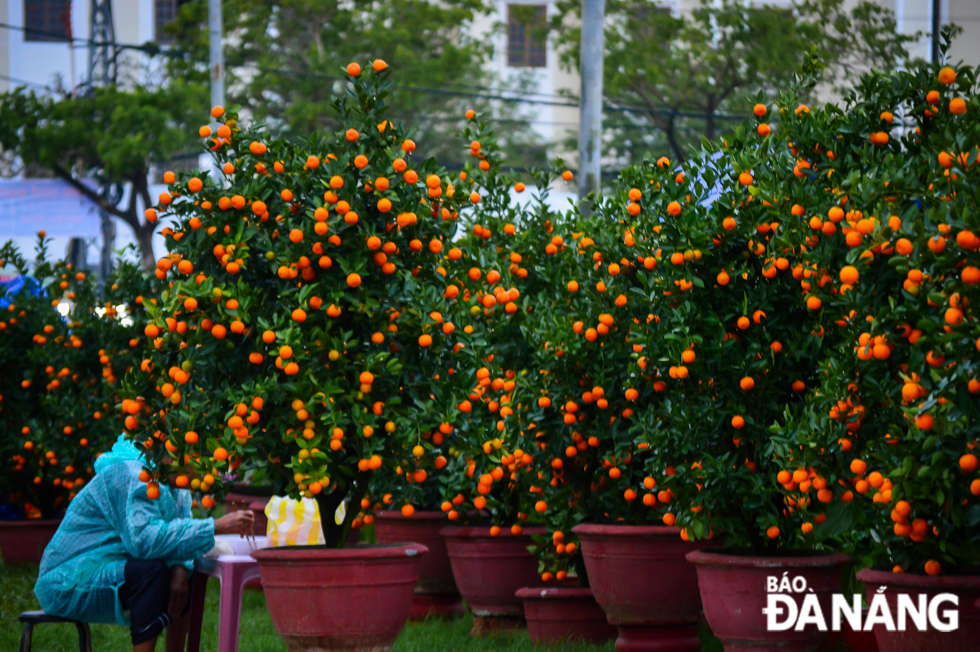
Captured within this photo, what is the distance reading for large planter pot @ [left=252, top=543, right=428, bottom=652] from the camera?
4066mm

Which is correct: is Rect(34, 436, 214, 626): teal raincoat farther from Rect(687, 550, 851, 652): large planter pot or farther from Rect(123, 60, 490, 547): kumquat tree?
Rect(687, 550, 851, 652): large planter pot

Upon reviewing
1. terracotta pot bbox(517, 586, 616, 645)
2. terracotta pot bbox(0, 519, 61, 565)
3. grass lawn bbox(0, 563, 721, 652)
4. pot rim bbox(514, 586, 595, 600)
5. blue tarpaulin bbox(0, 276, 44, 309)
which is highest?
Result: blue tarpaulin bbox(0, 276, 44, 309)

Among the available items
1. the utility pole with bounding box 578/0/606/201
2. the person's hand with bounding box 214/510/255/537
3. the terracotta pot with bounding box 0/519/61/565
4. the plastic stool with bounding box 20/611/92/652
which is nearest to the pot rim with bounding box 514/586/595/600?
the person's hand with bounding box 214/510/255/537

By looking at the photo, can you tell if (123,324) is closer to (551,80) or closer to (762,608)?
(762,608)

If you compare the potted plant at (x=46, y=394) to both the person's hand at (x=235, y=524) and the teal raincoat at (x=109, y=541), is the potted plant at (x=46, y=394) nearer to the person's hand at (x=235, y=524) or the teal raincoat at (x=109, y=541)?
the teal raincoat at (x=109, y=541)

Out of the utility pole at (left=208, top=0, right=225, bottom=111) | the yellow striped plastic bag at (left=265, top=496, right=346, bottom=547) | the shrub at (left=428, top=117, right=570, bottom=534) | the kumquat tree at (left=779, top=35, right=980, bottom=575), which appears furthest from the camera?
the utility pole at (left=208, top=0, right=225, bottom=111)

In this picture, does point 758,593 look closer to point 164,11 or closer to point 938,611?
point 938,611

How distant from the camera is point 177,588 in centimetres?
460

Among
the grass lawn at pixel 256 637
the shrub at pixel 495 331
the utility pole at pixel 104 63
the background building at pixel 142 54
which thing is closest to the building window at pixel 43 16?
the background building at pixel 142 54

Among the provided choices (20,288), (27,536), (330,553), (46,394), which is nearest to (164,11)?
(20,288)

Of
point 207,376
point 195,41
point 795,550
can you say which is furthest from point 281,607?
point 195,41

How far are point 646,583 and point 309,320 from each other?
1878 mm

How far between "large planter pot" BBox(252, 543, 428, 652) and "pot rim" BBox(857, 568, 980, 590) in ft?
5.56

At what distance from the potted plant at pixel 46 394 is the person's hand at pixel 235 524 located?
10.7ft
